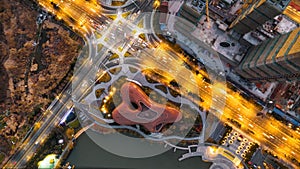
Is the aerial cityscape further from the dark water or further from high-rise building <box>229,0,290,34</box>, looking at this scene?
high-rise building <box>229,0,290,34</box>

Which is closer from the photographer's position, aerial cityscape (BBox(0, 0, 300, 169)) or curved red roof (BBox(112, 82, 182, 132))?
curved red roof (BBox(112, 82, 182, 132))

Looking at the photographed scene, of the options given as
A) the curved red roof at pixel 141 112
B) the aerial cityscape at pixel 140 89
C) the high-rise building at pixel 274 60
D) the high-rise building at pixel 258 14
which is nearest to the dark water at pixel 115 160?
the aerial cityscape at pixel 140 89

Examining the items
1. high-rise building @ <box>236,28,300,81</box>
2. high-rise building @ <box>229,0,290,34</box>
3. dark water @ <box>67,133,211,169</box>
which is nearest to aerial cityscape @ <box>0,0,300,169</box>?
dark water @ <box>67,133,211,169</box>

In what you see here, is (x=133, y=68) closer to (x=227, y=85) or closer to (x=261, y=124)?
(x=227, y=85)

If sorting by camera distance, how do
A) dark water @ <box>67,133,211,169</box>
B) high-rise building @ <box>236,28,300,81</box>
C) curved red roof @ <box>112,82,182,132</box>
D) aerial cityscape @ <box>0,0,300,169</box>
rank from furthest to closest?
aerial cityscape @ <box>0,0,300,169</box>
dark water @ <box>67,133,211,169</box>
curved red roof @ <box>112,82,182,132</box>
high-rise building @ <box>236,28,300,81</box>

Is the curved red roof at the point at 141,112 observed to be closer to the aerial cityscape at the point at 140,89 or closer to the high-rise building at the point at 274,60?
the aerial cityscape at the point at 140,89

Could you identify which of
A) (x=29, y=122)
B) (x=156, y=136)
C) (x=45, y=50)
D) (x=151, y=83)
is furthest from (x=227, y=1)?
(x=29, y=122)

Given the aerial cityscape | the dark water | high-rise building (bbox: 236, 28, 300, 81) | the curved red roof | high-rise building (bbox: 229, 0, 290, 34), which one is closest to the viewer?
high-rise building (bbox: 236, 28, 300, 81)
